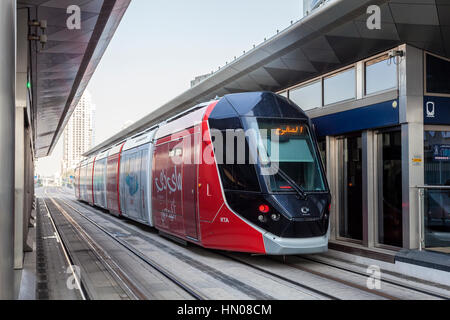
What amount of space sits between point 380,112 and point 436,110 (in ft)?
3.66

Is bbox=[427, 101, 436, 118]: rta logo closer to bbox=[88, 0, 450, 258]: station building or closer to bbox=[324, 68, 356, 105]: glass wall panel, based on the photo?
bbox=[88, 0, 450, 258]: station building

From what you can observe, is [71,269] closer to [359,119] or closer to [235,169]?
[235,169]

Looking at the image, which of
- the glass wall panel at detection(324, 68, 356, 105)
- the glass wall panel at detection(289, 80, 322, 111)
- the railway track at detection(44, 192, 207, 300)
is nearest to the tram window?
the glass wall panel at detection(324, 68, 356, 105)

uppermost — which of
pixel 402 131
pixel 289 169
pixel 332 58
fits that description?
pixel 332 58

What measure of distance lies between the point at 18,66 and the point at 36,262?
3.95m

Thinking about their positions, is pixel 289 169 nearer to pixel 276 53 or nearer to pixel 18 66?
pixel 276 53

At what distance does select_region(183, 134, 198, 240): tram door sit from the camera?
31.6 feet

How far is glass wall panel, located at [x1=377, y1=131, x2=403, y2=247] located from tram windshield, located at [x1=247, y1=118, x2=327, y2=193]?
2.04 meters

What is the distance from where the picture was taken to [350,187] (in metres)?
11.4

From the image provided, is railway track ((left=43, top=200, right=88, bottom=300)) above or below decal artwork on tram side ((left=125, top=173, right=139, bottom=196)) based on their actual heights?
below

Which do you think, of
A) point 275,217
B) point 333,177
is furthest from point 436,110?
point 275,217

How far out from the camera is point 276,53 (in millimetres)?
11562


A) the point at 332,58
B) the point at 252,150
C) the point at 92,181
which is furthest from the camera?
the point at 92,181
